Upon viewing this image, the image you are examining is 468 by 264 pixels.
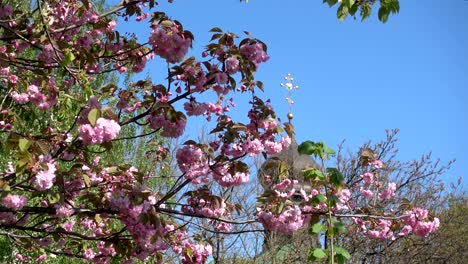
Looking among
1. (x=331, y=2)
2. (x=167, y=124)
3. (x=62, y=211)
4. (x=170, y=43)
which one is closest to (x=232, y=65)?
(x=170, y=43)

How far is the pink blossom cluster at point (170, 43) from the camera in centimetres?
355

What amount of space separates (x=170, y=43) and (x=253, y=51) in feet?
1.89

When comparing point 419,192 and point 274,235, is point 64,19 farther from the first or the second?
point 419,192

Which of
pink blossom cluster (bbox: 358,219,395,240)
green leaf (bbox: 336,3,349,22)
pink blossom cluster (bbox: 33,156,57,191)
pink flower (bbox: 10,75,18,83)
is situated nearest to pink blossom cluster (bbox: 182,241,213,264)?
pink blossom cluster (bbox: 358,219,395,240)

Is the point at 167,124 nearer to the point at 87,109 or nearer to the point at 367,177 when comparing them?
the point at 87,109

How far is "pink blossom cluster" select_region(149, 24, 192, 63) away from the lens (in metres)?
3.55

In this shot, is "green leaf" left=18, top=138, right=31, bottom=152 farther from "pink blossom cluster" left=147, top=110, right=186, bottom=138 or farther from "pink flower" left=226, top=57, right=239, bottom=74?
"pink flower" left=226, top=57, right=239, bottom=74

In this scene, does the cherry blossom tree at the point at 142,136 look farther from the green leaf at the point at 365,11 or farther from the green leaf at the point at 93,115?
the green leaf at the point at 365,11

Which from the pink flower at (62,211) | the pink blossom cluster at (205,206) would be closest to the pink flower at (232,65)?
the pink blossom cluster at (205,206)

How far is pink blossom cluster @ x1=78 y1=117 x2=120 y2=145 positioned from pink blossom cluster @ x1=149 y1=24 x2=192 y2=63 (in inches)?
35.5

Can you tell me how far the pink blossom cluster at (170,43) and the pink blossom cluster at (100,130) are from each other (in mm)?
902

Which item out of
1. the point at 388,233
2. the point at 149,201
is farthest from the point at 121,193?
the point at 388,233

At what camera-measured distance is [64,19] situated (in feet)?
13.6

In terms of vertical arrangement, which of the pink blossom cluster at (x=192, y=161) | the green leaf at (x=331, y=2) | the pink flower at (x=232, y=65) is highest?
the pink flower at (x=232, y=65)
